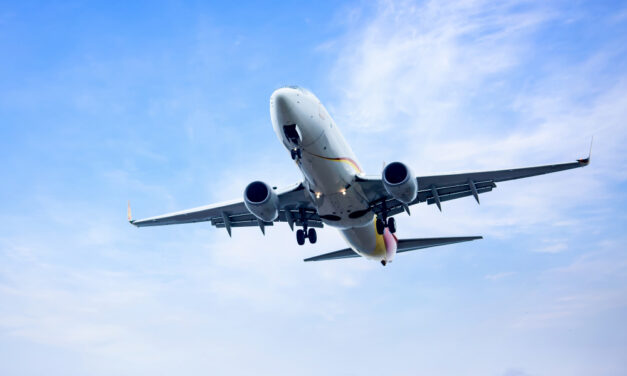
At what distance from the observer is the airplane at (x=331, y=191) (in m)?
18.4

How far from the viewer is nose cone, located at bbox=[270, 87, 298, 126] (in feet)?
57.3

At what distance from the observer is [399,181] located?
19000 mm

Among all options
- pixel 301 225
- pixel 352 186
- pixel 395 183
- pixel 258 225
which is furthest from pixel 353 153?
pixel 258 225

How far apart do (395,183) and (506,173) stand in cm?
529

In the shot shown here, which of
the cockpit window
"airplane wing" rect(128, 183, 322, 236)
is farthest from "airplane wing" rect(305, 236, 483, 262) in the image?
the cockpit window

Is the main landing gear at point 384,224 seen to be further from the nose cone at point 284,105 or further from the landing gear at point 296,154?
the nose cone at point 284,105

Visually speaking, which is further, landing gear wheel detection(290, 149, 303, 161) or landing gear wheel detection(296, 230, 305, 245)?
landing gear wheel detection(296, 230, 305, 245)

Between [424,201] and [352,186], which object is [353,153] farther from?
[424,201]

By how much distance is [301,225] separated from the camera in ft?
80.1

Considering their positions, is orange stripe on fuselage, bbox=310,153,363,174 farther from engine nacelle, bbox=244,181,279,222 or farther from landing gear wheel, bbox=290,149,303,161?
engine nacelle, bbox=244,181,279,222

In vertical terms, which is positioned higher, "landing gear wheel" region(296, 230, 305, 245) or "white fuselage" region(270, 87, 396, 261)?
"white fuselage" region(270, 87, 396, 261)

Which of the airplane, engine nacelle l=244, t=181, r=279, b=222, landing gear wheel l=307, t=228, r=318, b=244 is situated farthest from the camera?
landing gear wheel l=307, t=228, r=318, b=244

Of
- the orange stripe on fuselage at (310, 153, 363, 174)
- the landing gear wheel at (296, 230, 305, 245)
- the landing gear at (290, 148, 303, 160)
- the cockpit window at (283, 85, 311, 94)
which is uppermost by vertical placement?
the cockpit window at (283, 85, 311, 94)

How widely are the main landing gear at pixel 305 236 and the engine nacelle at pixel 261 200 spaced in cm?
398
